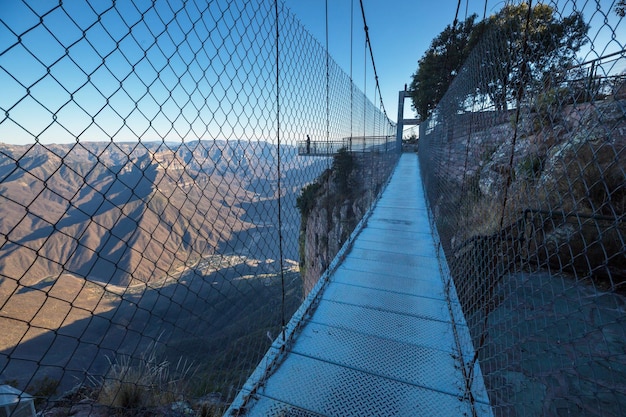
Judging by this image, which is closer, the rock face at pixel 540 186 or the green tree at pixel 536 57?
the green tree at pixel 536 57

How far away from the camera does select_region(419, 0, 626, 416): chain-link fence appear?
55.4 inches

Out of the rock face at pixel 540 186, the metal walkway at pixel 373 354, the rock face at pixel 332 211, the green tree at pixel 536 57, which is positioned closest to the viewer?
the green tree at pixel 536 57

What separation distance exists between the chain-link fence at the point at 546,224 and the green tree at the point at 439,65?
11958 millimetres

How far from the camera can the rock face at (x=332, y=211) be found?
936 centimetres

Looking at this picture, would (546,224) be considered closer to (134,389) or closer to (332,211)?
(134,389)

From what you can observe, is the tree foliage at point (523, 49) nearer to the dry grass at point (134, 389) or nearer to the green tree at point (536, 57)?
the green tree at point (536, 57)

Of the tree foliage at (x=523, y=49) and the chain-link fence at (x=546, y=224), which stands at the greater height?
the tree foliage at (x=523, y=49)

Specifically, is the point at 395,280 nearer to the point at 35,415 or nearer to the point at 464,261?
the point at 464,261

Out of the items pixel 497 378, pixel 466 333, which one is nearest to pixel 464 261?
pixel 466 333

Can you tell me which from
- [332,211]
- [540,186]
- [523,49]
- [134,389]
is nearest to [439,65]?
[332,211]

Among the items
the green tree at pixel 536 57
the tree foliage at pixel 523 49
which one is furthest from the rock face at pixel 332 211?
the green tree at pixel 536 57

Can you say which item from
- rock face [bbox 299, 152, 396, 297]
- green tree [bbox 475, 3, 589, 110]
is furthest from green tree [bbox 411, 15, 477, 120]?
green tree [bbox 475, 3, 589, 110]

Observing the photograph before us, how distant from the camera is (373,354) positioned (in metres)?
1.85

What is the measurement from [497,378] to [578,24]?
201cm
